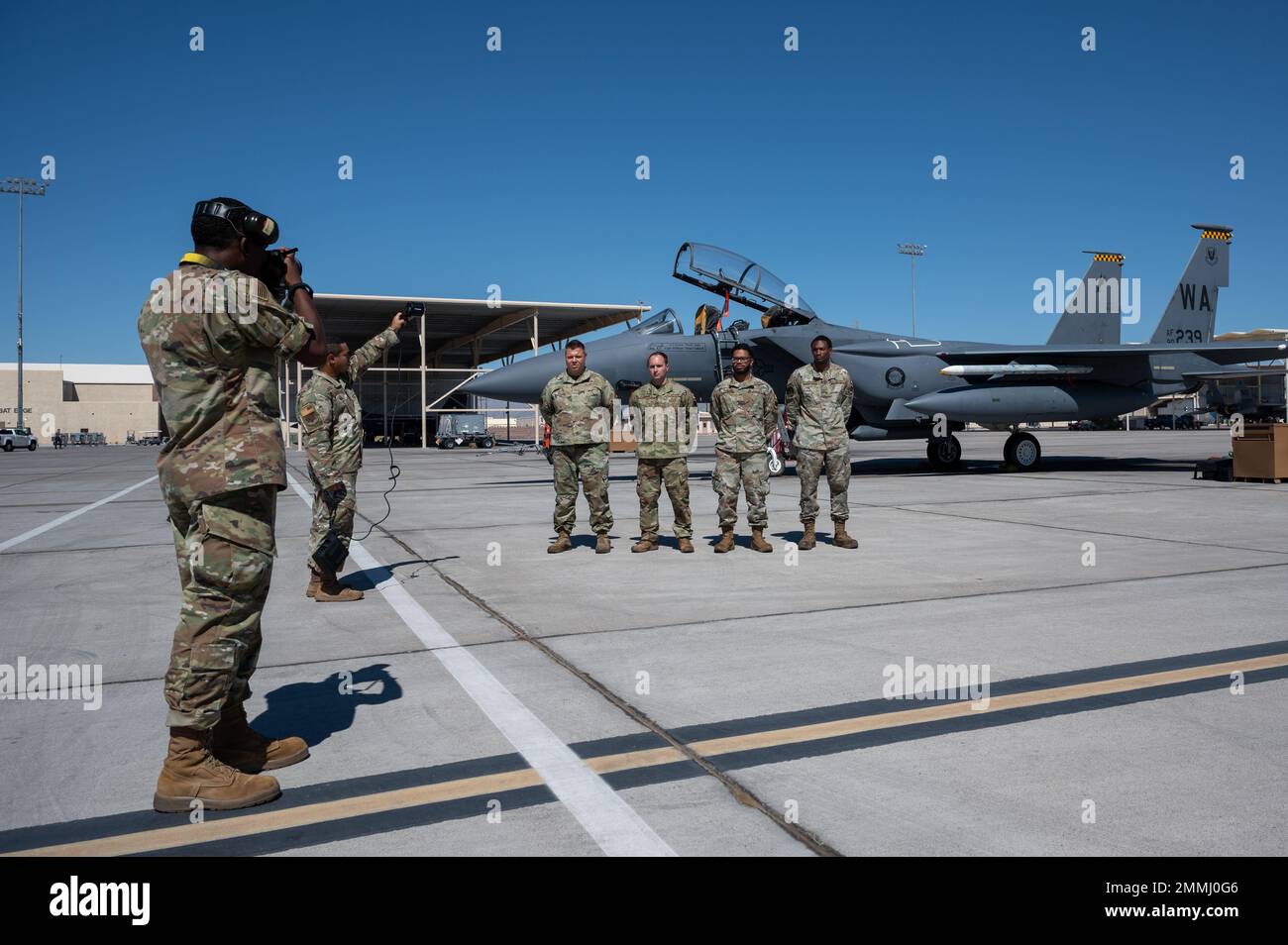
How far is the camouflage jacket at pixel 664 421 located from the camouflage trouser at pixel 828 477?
116 centimetres

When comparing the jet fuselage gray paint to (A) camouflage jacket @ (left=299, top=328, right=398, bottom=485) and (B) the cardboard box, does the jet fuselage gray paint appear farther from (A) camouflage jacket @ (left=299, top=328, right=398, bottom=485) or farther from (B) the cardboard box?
(A) camouflage jacket @ (left=299, top=328, right=398, bottom=485)

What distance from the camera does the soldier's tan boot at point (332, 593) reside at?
595 centimetres

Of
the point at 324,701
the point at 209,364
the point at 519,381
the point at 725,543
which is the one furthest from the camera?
the point at 519,381

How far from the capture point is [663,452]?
8102mm

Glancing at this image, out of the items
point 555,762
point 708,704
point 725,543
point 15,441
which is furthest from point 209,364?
point 15,441

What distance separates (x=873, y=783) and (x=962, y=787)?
27cm

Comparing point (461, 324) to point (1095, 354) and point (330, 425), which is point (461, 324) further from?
point (330, 425)

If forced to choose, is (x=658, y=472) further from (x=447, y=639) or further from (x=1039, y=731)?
(x=1039, y=731)

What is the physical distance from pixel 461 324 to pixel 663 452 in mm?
41756

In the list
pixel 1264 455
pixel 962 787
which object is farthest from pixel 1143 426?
pixel 962 787

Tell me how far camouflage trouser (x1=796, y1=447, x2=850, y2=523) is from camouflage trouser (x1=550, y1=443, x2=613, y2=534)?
1.83 metres

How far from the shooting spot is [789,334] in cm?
1541

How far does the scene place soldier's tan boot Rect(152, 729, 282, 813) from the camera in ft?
9.04
